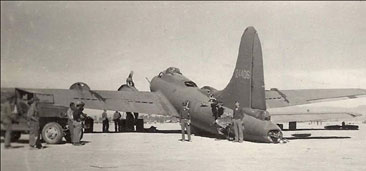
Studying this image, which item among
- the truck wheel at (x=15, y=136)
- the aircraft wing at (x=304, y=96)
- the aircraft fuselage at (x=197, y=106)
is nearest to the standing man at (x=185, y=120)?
the aircraft fuselage at (x=197, y=106)

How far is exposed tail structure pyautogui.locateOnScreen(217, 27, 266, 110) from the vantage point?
992 cm

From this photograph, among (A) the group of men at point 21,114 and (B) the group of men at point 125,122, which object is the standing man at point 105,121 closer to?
(B) the group of men at point 125,122

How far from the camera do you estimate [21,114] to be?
5.90 meters

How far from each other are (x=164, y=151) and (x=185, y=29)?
2.77 meters

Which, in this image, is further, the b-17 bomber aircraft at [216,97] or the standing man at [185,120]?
the standing man at [185,120]

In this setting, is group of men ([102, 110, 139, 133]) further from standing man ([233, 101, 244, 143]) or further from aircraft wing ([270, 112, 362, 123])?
standing man ([233, 101, 244, 143])

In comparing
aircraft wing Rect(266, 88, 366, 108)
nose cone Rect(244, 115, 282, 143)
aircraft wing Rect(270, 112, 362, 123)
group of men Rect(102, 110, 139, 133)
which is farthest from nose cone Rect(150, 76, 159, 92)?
nose cone Rect(244, 115, 282, 143)

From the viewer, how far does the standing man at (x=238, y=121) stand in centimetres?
1030

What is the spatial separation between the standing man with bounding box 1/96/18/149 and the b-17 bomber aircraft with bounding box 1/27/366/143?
0.58 feet

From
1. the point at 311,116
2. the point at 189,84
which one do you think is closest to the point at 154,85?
the point at 189,84

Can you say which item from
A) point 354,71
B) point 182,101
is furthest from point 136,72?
point 182,101

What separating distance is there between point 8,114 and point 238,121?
582cm

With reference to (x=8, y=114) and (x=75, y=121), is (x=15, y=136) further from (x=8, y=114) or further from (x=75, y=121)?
(x=75, y=121)

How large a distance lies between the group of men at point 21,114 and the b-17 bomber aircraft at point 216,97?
154mm
